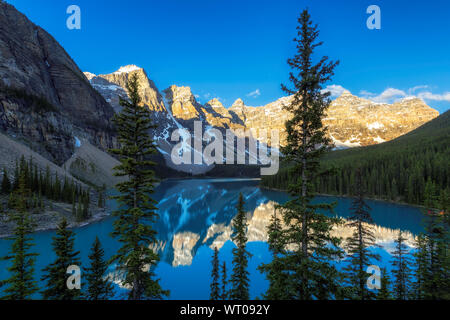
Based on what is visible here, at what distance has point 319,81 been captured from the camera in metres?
10.1

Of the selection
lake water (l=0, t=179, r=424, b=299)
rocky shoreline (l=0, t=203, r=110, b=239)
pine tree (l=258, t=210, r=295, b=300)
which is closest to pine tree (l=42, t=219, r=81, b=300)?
lake water (l=0, t=179, r=424, b=299)

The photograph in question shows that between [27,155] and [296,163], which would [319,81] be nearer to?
[296,163]

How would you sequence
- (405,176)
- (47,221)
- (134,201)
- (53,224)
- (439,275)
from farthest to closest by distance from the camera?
(405,176) < (47,221) < (53,224) < (439,275) < (134,201)

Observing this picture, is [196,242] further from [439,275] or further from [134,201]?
[439,275]

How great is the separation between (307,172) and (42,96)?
134434mm

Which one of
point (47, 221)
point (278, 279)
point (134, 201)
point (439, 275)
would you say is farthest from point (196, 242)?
point (439, 275)

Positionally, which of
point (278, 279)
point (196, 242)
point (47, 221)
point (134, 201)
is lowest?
point (196, 242)

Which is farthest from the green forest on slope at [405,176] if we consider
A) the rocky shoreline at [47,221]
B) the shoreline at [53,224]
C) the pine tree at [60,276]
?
the pine tree at [60,276]

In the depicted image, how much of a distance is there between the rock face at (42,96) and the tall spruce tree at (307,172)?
102 m

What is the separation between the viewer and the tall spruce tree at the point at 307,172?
982 centimetres

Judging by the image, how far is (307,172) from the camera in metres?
10.2

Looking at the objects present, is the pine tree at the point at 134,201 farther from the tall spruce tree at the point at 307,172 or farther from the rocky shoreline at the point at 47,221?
the rocky shoreline at the point at 47,221
